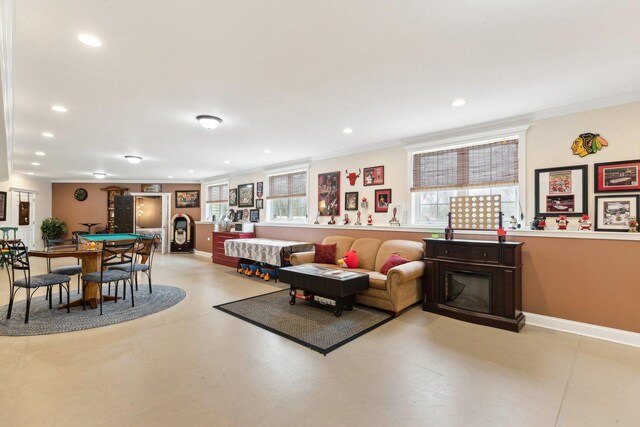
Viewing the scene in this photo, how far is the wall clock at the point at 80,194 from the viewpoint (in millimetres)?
10172

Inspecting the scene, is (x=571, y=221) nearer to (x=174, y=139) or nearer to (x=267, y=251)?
(x=267, y=251)

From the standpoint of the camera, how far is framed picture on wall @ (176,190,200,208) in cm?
1048

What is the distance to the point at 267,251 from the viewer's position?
6.02 m

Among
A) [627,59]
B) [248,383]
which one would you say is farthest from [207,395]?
[627,59]

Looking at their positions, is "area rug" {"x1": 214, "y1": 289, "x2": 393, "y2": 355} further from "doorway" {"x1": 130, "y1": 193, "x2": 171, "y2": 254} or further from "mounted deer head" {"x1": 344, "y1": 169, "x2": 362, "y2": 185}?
"doorway" {"x1": 130, "y1": 193, "x2": 171, "y2": 254}

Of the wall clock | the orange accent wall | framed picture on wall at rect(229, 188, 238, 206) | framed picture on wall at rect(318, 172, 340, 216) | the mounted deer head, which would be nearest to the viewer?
the mounted deer head

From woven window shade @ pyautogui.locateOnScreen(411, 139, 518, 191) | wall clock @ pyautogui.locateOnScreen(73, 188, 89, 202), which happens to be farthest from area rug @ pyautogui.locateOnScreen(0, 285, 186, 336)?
wall clock @ pyautogui.locateOnScreen(73, 188, 89, 202)

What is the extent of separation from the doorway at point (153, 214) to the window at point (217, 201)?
5.34ft

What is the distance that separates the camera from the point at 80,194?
10.2 metres

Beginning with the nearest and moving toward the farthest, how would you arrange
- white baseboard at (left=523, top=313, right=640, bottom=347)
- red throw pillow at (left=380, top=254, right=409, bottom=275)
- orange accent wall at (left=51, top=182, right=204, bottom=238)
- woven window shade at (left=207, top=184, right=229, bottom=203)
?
white baseboard at (left=523, top=313, right=640, bottom=347)
red throw pillow at (left=380, top=254, right=409, bottom=275)
woven window shade at (left=207, top=184, right=229, bottom=203)
orange accent wall at (left=51, top=182, right=204, bottom=238)

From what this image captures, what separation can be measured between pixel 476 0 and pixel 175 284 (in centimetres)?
590

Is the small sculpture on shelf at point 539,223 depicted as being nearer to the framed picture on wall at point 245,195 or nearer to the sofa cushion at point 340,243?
the sofa cushion at point 340,243

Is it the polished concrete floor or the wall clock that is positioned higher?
the wall clock

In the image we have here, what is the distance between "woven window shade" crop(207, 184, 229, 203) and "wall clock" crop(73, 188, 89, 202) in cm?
435
